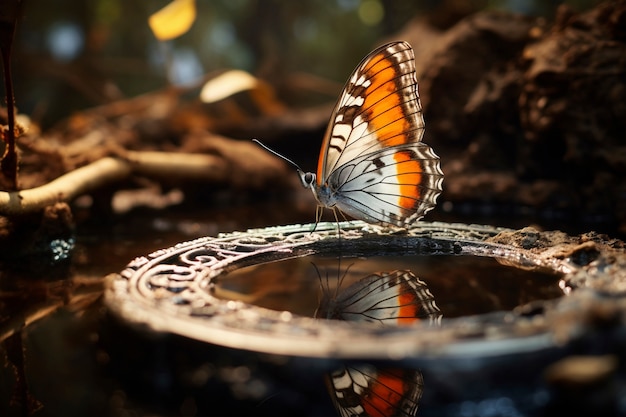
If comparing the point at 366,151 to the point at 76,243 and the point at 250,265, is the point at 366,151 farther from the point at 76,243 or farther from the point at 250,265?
the point at 76,243

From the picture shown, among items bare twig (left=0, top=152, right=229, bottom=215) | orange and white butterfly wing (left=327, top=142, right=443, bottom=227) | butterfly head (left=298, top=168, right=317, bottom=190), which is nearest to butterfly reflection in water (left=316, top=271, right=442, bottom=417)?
orange and white butterfly wing (left=327, top=142, right=443, bottom=227)

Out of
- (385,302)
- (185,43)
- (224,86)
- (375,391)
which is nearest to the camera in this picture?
(375,391)

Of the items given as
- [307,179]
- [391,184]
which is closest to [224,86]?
[307,179]

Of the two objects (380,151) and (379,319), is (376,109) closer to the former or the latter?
(380,151)

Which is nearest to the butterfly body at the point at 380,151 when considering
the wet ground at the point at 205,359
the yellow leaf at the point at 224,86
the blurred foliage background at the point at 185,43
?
the wet ground at the point at 205,359

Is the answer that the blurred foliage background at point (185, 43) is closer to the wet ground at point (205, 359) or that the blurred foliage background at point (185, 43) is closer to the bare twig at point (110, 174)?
the bare twig at point (110, 174)

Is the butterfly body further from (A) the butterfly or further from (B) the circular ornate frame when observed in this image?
(B) the circular ornate frame
